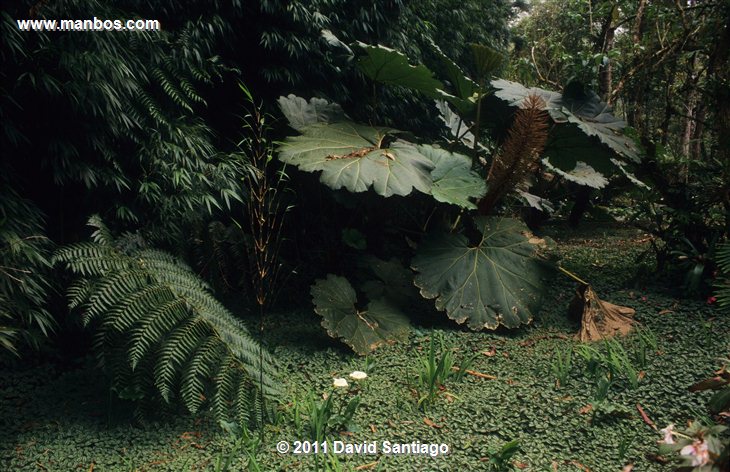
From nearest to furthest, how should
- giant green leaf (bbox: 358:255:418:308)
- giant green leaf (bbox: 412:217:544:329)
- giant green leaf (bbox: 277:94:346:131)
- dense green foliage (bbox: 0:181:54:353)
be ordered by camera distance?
dense green foliage (bbox: 0:181:54:353) < giant green leaf (bbox: 412:217:544:329) < giant green leaf (bbox: 358:255:418:308) < giant green leaf (bbox: 277:94:346:131)

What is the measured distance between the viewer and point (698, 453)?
4.66ft

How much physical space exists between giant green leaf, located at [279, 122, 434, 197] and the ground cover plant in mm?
19

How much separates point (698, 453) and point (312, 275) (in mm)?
2877

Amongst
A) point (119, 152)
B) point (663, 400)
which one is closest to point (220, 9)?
point (119, 152)

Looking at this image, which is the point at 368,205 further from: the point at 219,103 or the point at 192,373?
the point at 192,373

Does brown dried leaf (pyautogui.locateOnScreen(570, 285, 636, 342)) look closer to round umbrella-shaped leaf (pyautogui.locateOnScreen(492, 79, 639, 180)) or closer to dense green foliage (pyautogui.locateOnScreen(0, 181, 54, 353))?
round umbrella-shaped leaf (pyautogui.locateOnScreen(492, 79, 639, 180))

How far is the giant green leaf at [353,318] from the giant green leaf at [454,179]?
76 cm

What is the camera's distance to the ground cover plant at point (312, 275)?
7.32 feet

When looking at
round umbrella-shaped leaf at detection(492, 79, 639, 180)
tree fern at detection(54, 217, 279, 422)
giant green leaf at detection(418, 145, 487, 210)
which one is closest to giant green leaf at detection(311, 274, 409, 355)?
tree fern at detection(54, 217, 279, 422)

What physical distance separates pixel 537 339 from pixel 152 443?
216 cm

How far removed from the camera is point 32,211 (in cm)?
235

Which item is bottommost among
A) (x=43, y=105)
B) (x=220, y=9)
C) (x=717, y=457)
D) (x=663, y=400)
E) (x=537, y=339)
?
(x=537, y=339)

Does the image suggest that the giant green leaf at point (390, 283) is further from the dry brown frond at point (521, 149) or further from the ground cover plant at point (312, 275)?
the dry brown frond at point (521, 149)

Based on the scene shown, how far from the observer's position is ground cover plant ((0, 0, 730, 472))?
2232 millimetres
